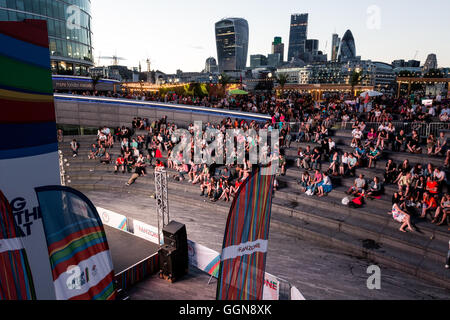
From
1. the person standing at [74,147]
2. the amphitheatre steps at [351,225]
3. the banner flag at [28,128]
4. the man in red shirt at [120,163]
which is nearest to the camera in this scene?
the banner flag at [28,128]

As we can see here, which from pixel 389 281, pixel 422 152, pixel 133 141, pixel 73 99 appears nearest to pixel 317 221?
pixel 389 281

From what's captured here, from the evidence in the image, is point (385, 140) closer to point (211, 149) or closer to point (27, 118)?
point (211, 149)

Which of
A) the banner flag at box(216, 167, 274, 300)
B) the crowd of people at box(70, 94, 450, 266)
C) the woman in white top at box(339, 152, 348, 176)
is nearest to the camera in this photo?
the banner flag at box(216, 167, 274, 300)

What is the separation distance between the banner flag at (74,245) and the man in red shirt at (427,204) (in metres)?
10.6

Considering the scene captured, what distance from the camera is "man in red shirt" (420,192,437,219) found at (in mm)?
10109

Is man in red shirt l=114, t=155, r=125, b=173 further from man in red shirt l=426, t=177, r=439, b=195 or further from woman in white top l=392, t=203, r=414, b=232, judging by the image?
A: man in red shirt l=426, t=177, r=439, b=195

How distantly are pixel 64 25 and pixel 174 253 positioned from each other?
59837 millimetres

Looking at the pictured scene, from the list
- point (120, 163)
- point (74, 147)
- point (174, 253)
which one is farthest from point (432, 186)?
point (74, 147)

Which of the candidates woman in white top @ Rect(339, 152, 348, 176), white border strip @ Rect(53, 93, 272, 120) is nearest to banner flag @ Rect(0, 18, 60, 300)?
woman in white top @ Rect(339, 152, 348, 176)

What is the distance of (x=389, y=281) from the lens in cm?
839

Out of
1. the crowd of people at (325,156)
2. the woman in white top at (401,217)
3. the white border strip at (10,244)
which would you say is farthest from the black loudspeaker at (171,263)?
the woman in white top at (401,217)

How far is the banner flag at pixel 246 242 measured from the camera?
4.97 m

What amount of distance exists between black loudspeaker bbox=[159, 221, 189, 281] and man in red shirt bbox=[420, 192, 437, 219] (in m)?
8.58

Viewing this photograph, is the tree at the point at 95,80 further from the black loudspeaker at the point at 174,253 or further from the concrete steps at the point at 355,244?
the black loudspeaker at the point at 174,253
